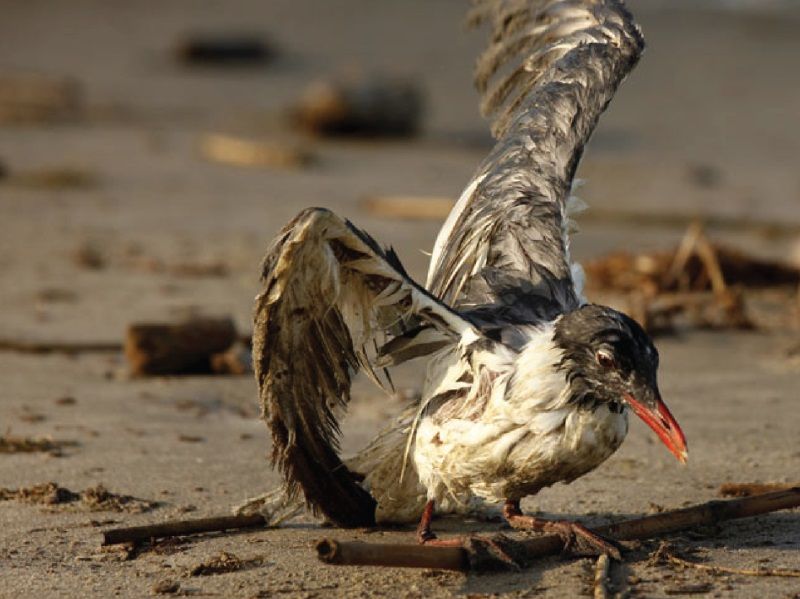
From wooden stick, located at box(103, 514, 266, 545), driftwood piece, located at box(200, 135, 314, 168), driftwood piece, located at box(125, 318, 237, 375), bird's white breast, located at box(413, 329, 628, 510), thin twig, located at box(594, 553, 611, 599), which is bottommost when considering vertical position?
thin twig, located at box(594, 553, 611, 599)

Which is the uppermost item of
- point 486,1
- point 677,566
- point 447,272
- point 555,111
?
point 486,1

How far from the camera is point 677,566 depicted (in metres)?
4.98

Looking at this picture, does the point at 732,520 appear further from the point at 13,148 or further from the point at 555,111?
the point at 13,148

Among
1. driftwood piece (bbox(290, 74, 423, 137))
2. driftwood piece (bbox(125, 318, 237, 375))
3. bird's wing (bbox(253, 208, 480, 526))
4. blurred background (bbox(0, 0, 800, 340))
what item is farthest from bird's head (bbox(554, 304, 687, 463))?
driftwood piece (bbox(290, 74, 423, 137))

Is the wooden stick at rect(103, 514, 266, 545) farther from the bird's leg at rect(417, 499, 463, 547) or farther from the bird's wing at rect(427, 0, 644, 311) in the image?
the bird's wing at rect(427, 0, 644, 311)

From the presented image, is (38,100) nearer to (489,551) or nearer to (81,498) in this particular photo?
(81,498)

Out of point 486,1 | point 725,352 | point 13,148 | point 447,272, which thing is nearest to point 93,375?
point 447,272

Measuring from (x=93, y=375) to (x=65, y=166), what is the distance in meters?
6.37

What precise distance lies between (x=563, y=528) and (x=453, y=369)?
2.11ft

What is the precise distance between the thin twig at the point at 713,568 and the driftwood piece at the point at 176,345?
10.4 feet

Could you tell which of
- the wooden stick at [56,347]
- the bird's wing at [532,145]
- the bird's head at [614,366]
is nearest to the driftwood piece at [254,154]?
the wooden stick at [56,347]

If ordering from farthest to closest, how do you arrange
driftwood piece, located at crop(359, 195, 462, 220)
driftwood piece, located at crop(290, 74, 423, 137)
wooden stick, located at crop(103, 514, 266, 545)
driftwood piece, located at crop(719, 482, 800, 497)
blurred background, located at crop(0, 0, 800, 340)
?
driftwood piece, located at crop(290, 74, 423, 137) → driftwood piece, located at crop(359, 195, 462, 220) → blurred background, located at crop(0, 0, 800, 340) → driftwood piece, located at crop(719, 482, 800, 497) → wooden stick, located at crop(103, 514, 266, 545)

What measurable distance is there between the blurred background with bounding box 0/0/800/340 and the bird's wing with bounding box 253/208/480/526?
3308 mm

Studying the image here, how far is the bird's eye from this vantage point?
15.7ft
